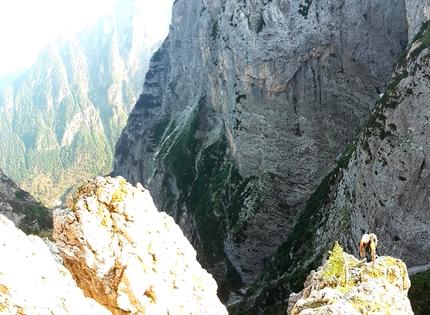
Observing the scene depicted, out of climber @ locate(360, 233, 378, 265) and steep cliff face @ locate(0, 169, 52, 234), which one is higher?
climber @ locate(360, 233, 378, 265)

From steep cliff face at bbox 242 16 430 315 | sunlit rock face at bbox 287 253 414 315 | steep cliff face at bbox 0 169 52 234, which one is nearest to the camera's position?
sunlit rock face at bbox 287 253 414 315

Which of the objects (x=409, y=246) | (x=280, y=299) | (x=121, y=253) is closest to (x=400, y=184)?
(x=409, y=246)

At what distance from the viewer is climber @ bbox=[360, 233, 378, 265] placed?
2545cm

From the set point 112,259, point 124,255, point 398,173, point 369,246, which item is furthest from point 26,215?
point 369,246

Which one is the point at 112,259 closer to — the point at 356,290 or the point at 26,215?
the point at 356,290

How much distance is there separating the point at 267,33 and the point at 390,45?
3076 cm

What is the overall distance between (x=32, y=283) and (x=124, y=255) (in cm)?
622

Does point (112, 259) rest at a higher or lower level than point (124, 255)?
lower

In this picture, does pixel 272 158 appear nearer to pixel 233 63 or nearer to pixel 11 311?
pixel 233 63

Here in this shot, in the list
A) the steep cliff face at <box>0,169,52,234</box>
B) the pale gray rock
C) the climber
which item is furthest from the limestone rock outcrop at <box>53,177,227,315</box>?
the steep cliff face at <box>0,169,52,234</box>

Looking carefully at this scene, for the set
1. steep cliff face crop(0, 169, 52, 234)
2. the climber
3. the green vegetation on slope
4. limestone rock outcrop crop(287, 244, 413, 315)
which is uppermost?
the climber

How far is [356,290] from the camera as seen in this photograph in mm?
21391

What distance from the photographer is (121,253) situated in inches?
904

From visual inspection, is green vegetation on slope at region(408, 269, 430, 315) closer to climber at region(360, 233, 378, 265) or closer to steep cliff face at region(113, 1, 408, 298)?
climber at region(360, 233, 378, 265)
